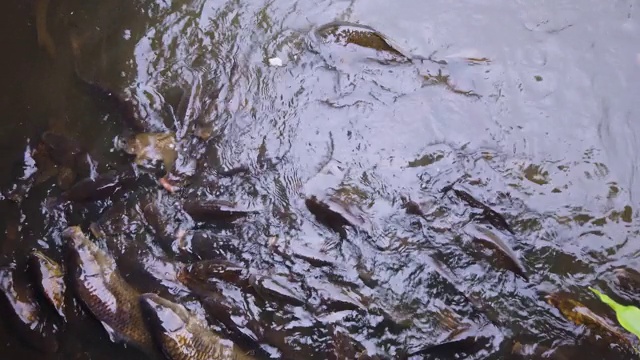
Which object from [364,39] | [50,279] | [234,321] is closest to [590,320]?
[234,321]

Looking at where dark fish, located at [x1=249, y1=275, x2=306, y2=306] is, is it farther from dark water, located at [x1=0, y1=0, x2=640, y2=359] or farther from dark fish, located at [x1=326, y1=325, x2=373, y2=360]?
dark fish, located at [x1=326, y1=325, x2=373, y2=360]

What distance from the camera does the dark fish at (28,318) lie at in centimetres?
303

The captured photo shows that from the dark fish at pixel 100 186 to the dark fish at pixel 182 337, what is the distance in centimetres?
72

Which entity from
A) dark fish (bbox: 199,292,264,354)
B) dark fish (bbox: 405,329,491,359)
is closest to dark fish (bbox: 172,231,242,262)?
dark fish (bbox: 199,292,264,354)

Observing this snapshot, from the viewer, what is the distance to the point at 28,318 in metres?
3.04

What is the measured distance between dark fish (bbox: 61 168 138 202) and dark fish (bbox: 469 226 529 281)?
2.03 meters

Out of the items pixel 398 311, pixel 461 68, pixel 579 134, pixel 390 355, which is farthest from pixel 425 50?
pixel 390 355

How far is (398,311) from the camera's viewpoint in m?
2.83

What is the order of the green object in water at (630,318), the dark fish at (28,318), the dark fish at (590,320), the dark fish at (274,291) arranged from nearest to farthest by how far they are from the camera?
the green object in water at (630,318)
the dark fish at (590,320)
the dark fish at (274,291)
the dark fish at (28,318)

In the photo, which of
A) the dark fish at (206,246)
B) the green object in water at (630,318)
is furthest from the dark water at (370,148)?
the green object in water at (630,318)

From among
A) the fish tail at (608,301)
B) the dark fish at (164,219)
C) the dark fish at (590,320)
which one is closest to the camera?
the fish tail at (608,301)

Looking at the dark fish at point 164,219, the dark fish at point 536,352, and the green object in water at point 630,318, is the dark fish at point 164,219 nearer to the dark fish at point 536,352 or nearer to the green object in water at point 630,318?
the dark fish at point 536,352

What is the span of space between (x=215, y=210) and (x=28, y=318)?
1.21 meters

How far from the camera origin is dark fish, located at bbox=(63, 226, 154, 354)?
2939 mm
